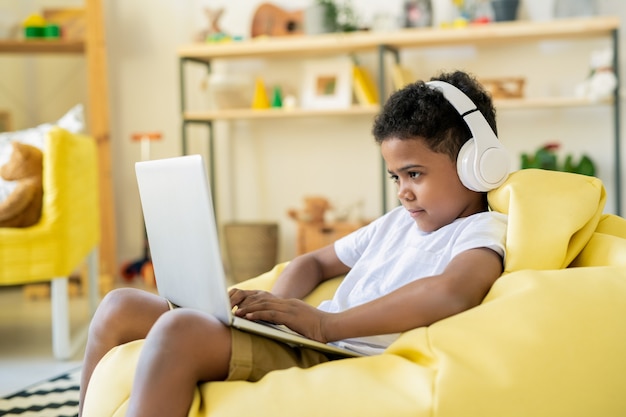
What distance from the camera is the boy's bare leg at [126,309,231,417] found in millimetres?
1159

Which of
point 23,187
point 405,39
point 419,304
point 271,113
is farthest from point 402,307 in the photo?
point 271,113

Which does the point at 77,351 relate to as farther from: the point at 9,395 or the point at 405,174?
the point at 405,174

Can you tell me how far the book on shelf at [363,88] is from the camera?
3980 mm

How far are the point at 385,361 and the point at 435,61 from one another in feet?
9.88

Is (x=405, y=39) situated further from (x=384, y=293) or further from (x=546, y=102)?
(x=384, y=293)

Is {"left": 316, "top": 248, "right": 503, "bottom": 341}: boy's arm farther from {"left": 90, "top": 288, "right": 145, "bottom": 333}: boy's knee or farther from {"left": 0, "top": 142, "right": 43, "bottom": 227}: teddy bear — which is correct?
{"left": 0, "top": 142, "right": 43, "bottom": 227}: teddy bear

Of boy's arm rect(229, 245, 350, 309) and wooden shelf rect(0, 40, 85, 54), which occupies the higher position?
wooden shelf rect(0, 40, 85, 54)

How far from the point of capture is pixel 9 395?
7.46ft

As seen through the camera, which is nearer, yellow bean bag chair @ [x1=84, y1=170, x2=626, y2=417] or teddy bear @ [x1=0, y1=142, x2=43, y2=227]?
yellow bean bag chair @ [x1=84, y1=170, x2=626, y2=417]

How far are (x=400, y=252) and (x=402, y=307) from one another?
231 mm

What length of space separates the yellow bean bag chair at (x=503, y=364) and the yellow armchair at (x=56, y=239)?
141cm

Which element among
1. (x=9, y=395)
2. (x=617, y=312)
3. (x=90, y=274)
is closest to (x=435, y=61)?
(x=90, y=274)

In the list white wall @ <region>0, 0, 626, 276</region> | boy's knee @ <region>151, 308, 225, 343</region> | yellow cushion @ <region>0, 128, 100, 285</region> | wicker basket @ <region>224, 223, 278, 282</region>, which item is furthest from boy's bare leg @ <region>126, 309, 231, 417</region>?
white wall @ <region>0, 0, 626, 276</region>

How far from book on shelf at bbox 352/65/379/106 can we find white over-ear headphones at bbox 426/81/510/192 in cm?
256
